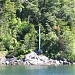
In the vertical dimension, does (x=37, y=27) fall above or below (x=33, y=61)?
above

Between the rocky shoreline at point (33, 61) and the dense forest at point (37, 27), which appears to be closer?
the rocky shoreline at point (33, 61)

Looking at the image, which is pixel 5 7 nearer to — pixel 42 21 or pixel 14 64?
pixel 42 21

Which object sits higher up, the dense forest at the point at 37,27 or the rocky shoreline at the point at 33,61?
the dense forest at the point at 37,27

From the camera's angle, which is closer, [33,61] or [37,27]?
[33,61]

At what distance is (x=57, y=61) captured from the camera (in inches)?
2061

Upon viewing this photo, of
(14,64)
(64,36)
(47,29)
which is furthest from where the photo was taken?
(47,29)

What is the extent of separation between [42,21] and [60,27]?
2990 millimetres

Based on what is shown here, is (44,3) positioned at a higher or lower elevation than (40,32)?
higher

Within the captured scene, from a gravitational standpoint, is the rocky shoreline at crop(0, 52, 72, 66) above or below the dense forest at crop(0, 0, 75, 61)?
below

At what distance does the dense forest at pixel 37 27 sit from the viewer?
53.9 meters

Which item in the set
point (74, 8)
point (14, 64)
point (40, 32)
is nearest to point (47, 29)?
point (40, 32)

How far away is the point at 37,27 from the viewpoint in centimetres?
5894

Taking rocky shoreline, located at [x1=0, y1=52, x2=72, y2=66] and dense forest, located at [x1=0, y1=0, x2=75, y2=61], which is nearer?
rocky shoreline, located at [x1=0, y1=52, x2=72, y2=66]

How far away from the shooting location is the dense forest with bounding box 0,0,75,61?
5388 centimetres
